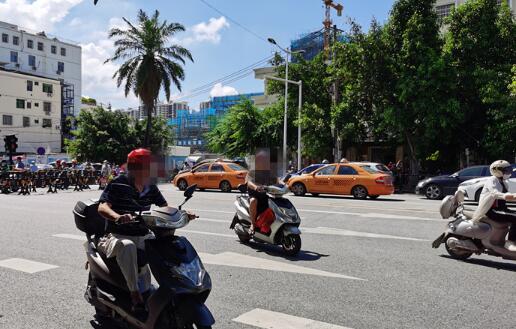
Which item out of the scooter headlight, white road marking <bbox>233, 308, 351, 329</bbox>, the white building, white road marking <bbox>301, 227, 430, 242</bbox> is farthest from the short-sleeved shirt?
the white building

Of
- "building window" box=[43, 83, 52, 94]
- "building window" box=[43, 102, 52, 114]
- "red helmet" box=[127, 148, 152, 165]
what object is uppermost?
"building window" box=[43, 83, 52, 94]

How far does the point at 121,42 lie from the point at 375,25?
17.7 m

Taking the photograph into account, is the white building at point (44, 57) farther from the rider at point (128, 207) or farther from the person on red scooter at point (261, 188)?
the rider at point (128, 207)

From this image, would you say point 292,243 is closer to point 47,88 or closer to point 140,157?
point 140,157

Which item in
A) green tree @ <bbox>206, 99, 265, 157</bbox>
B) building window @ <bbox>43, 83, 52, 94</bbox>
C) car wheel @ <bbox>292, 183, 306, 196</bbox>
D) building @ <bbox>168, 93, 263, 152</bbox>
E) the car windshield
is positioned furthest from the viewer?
building @ <bbox>168, 93, 263, 152</bbox>

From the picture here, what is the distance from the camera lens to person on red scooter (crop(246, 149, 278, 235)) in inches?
301

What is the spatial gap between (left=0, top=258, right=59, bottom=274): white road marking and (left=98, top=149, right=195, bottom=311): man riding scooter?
2.96 m

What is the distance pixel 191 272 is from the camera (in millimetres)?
3750

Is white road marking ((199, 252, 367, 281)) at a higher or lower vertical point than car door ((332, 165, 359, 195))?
lower

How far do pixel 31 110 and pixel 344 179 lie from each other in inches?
2393

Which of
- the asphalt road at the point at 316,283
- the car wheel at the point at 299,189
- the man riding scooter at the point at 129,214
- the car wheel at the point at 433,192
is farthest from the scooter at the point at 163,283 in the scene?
the car wheel at the point at 433,192

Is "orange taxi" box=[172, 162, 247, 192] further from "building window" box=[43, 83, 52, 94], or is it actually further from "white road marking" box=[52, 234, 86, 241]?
"building window" box=[43, 83, 52, 94]

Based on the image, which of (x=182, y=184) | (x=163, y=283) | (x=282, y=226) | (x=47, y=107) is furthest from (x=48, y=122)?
(x=163, y=283)

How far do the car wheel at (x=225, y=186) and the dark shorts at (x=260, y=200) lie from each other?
1470cm
